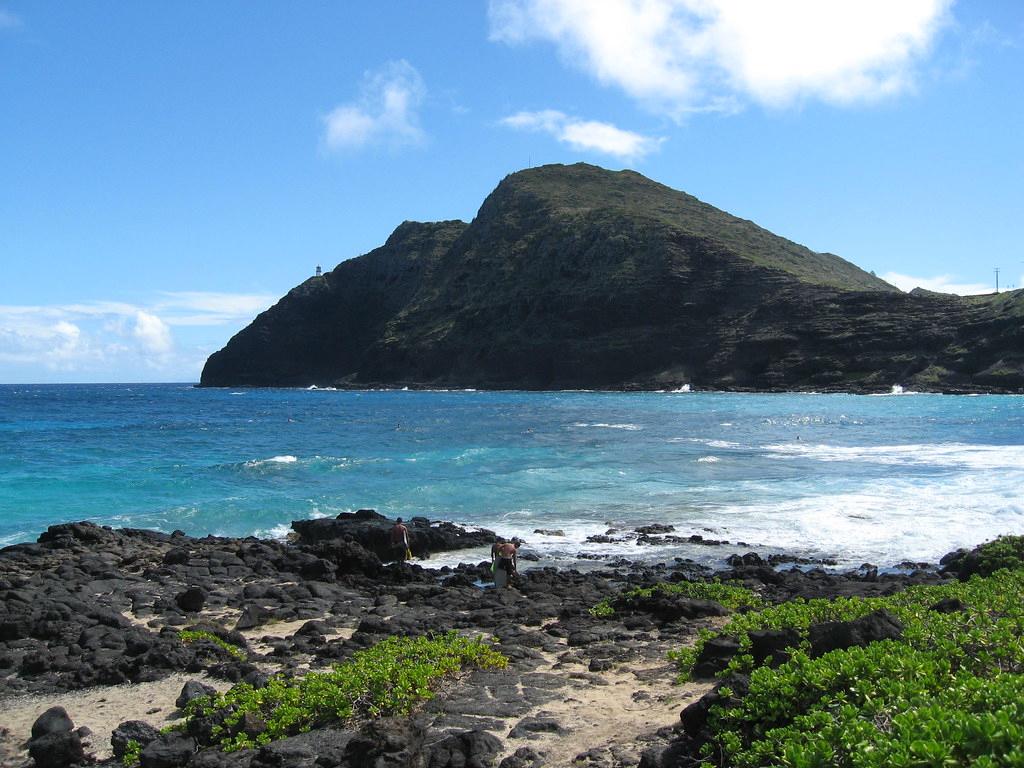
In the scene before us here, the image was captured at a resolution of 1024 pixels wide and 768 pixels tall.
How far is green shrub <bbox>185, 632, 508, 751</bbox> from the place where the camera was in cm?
735

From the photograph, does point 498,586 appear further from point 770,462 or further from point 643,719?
point 770,462

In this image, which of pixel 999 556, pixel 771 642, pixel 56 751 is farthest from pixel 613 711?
pixel 999 556

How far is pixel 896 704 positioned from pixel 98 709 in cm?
810

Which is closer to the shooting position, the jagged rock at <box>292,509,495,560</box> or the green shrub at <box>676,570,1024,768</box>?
Result: the green shrub at <box>676,570,1024,768</box>

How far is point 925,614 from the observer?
7.97 metres

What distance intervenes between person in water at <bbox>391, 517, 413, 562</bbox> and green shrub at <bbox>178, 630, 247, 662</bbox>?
801cm

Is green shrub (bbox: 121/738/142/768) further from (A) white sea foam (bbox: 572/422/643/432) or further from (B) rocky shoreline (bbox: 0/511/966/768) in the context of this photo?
(A) white sea foam (bbox: 572/422/643/432)

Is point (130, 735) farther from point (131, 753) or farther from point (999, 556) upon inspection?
point (999, 556)

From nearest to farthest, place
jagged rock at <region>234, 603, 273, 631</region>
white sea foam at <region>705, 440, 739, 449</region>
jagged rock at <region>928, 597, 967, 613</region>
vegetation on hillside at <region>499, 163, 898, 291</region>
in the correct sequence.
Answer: jagged rock at <region>928, 597, 967, 613</region>
jagged rock at <region>234, 603, 273, 631</region>
white sea foam at <region>705, 440, 739, 449</region>
vegetation on hillside at <region>499, 163, 898, 291</region>

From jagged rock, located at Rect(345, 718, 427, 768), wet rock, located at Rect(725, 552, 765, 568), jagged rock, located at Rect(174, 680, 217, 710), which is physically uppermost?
jagged rock, located at Rect(345, 718, 427, 768)

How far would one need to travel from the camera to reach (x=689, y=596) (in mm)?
13414

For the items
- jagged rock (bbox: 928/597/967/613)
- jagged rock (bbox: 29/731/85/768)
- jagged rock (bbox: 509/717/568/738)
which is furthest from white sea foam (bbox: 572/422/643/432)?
jagged rock (bbox: 29/731/85/768)

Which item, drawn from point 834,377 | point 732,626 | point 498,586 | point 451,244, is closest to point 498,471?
point 498,586

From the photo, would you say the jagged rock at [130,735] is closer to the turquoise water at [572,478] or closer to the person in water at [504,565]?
the person in water at [504,565]
